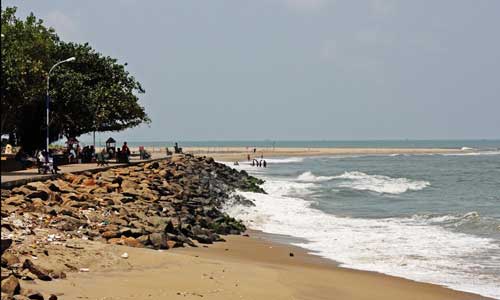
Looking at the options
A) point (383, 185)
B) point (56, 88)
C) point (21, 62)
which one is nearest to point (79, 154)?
point (56, 88)

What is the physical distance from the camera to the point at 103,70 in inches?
1938

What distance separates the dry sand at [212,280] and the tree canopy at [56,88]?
16.8 meters

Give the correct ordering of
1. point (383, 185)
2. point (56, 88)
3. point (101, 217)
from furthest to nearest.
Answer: point (383, 185)
point (56, 88)
point (101, 217)

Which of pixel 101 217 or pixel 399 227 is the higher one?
pixel 101 217

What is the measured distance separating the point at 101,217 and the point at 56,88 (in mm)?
26149

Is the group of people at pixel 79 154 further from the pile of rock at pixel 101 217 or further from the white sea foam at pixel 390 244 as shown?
the white sea foam at pixel 390 244

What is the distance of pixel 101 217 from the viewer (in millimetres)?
15273

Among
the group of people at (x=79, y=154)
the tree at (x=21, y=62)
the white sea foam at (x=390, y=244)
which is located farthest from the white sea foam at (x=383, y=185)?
the tree at (x=21, y=62)

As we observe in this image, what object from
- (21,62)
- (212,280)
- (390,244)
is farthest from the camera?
(21,62)

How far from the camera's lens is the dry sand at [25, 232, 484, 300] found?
347 inches

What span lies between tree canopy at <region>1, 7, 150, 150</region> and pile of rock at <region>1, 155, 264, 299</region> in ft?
25.0

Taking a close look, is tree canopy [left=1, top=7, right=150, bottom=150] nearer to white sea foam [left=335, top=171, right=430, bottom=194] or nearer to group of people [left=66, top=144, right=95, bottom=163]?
group of people [left=66, top=144, right=95, bottom=163]

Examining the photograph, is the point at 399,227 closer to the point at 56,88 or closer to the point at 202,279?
the point at 202,279

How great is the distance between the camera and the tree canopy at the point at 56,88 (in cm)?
2909
